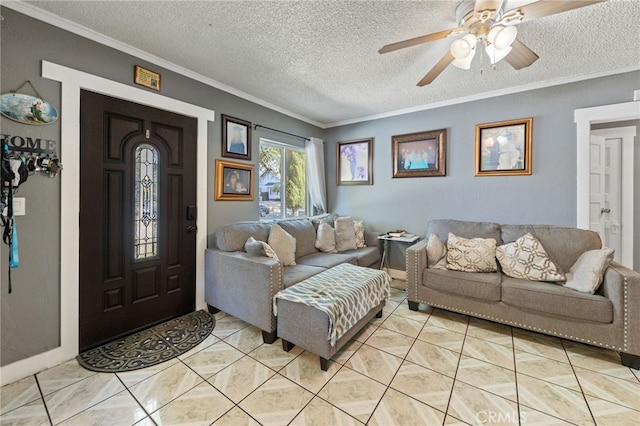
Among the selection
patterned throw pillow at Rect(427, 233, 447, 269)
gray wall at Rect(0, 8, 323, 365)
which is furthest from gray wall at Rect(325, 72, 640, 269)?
gray wall at Rect(0, 8, 323, 365)

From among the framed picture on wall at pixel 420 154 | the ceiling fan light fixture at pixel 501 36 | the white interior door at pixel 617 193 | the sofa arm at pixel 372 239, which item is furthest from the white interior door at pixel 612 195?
the ceiling fan light fixture at pixel 501 36

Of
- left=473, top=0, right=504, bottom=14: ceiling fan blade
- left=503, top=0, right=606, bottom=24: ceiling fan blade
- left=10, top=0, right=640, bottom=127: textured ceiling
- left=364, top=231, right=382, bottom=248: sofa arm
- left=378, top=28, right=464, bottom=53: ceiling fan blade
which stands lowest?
left=364, top=231, right=382, bottom=248: sofa arm

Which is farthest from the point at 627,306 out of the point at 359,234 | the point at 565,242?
the point at 359,234

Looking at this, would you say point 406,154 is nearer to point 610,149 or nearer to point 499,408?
point 610,149

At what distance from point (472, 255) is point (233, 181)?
2730mm

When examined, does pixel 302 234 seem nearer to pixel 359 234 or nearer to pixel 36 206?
pixel 359 234

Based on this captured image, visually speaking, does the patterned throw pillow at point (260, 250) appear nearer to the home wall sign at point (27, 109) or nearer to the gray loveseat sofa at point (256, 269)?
the gray loveseat sofa at point (256, 269)

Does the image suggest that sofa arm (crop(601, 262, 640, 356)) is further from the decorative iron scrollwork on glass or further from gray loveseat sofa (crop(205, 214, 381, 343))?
the decorative iron scrollwork on glass

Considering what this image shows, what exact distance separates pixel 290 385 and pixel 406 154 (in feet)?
10.5

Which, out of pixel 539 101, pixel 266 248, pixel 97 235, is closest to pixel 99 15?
pixel 97 235

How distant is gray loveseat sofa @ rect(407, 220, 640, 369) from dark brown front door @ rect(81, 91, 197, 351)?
2.45 metres

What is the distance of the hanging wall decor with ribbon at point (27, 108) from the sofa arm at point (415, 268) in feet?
10.7

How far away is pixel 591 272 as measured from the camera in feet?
6.76

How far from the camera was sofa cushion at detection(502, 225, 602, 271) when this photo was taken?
7.90 feet
